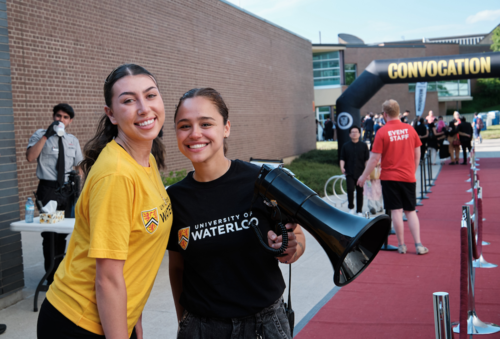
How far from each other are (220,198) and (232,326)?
525 mm

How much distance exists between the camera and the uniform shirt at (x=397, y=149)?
Answer: 6.48 metres

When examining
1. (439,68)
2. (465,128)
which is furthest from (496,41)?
(439,68)

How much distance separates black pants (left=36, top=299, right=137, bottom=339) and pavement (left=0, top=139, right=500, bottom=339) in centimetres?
267

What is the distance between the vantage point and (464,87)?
2199 inches

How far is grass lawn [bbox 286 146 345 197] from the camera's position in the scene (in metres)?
14.6

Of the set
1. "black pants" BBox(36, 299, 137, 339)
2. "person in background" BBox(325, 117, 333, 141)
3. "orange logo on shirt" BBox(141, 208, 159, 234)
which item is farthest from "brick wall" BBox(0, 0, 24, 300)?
"person in background" BBox(325, 117, 333, 141)

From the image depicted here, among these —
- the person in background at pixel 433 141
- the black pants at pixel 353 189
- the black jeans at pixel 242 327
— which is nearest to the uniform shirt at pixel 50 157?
the black jeans at pixel 242 327

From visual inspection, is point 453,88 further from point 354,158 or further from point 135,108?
point 135,108

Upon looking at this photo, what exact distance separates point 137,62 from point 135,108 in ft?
40.0

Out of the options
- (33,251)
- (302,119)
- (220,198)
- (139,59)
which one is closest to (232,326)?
(220,198)

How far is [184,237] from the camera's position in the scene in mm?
1908

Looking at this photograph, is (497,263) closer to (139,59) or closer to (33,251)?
(33,251)

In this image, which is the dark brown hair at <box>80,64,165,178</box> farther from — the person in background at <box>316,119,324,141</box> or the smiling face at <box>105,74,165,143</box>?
the person in background at <box>316,119,324,141</box>

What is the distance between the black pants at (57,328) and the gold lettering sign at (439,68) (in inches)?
633
